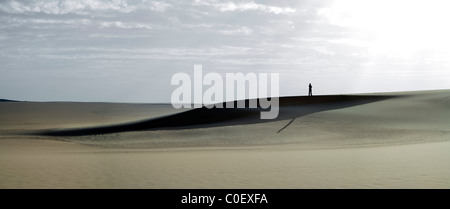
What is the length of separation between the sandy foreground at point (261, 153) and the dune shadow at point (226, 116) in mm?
136

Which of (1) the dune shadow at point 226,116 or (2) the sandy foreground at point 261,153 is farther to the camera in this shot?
(1) the dune shadow at point 226,116

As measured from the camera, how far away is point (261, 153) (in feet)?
52.5

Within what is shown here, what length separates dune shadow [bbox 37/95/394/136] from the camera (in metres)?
27.7

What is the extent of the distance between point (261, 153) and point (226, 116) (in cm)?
1433

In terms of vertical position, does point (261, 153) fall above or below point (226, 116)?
below

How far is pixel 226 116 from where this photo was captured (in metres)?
30.2

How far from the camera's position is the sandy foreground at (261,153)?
10.0m

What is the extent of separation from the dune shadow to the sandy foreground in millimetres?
136

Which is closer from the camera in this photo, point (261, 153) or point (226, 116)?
point (261, 153)

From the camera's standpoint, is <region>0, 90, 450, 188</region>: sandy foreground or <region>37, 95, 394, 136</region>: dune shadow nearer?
<region>0, 90, 450, 188</region>: sandy foreground

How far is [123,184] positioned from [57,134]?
18959mm

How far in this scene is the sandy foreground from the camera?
1000 cm
